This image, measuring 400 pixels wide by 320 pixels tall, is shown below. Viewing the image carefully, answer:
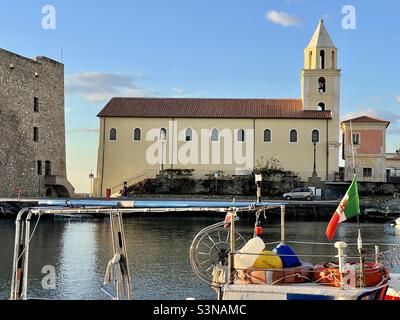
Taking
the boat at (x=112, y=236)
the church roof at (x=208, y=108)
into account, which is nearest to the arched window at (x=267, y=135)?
the church roof at (x=208, y=108)

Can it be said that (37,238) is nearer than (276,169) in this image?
Yes

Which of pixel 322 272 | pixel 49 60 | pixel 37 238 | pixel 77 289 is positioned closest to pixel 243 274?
pixel 322 272

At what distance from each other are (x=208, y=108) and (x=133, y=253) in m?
40.2

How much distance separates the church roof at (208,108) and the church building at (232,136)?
0.35 feet

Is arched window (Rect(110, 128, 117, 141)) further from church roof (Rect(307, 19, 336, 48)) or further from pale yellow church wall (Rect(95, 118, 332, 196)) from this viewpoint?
church roof (Rect(307, 19, 336, 48))

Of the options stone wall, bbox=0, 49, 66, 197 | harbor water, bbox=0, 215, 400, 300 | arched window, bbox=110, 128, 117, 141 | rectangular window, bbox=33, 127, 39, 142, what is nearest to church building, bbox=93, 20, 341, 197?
arched window, bbox=110, 128, 117, 141

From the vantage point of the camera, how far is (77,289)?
17984 mm

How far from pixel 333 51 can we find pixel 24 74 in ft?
105

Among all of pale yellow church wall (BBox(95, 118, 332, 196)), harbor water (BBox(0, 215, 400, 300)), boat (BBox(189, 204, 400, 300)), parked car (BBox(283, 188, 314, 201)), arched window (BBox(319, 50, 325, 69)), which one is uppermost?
arched window (BBox(319, 50, 325, 69))

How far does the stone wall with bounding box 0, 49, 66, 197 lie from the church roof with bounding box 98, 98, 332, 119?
548 cm

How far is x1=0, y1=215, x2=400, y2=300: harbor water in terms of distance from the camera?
17.7 m

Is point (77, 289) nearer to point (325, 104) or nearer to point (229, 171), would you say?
point (229, 171)
